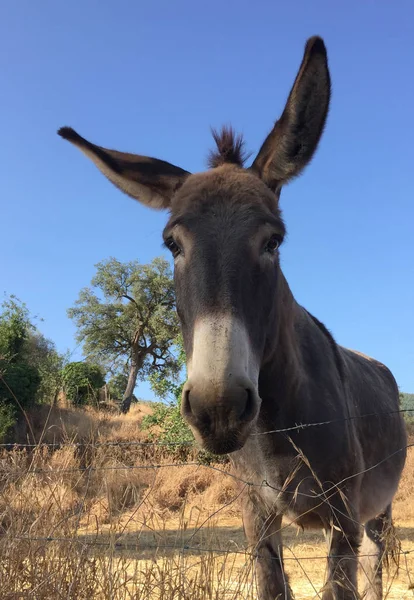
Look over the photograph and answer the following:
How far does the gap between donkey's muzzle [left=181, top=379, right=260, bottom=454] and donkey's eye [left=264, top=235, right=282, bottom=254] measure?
914 mm

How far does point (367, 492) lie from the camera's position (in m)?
3.52

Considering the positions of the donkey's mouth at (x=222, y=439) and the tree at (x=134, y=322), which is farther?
the tree at (x=134, y=322)

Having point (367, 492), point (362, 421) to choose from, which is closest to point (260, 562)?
point (367, 492)

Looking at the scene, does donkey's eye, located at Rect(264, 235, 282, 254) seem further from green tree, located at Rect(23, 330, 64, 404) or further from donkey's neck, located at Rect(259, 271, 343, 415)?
green tree, located at Rect(23, 330, 64, 404)

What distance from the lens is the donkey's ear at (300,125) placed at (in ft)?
8.76

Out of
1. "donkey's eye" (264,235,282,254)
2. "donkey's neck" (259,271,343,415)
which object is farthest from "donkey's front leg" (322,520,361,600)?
"donkey's eye" (264,235,282,254)

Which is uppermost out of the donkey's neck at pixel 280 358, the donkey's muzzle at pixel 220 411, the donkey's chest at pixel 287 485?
the donkey's neck at pixel 280 358

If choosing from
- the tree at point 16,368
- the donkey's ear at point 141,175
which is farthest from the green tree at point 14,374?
the donkey's ear at point 141,175

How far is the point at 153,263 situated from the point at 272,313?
3912 cm

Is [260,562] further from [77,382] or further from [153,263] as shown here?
[153,263]

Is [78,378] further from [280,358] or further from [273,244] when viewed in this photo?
[273,244]

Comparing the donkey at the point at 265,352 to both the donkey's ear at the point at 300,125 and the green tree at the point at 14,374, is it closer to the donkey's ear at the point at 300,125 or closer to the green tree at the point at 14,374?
the donkey's ear at the point at 300,125

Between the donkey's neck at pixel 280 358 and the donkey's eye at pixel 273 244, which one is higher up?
the donkey's eye at pixel 273 244

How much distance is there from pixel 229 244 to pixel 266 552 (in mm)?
2045
